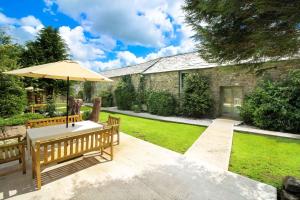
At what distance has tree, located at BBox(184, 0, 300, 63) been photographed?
2.38m

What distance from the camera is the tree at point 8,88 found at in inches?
303

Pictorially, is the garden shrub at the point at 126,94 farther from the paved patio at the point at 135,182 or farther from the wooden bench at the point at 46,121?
the paved patio at the point at 135,182

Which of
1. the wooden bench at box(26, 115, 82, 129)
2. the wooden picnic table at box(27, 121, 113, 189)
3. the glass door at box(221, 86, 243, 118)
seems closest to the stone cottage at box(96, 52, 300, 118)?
the glass door at box(221, 86, 243, 118)

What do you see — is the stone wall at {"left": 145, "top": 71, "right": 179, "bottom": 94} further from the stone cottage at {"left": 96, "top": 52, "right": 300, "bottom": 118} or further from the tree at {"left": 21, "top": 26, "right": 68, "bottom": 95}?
the tree at {"left": 21, "top": 26, "right": 68, "bottom": 95}

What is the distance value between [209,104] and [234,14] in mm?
10681

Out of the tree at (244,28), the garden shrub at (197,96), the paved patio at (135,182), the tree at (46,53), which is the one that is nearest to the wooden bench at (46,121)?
the paved patio at (135,182)

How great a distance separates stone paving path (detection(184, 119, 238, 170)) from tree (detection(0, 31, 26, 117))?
9011 millimetres

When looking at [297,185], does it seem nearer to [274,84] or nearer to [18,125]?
[274,84]

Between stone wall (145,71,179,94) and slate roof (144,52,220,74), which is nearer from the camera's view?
slate roof (144,52,220,74)

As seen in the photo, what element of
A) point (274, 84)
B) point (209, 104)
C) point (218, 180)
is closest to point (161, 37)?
point (209, 104)

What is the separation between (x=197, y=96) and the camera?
12.9m

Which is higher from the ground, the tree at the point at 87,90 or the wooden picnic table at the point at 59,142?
the tree at the point at 87,90

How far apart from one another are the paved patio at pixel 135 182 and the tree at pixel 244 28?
2.96m

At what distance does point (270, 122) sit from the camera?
→ 9.34m
